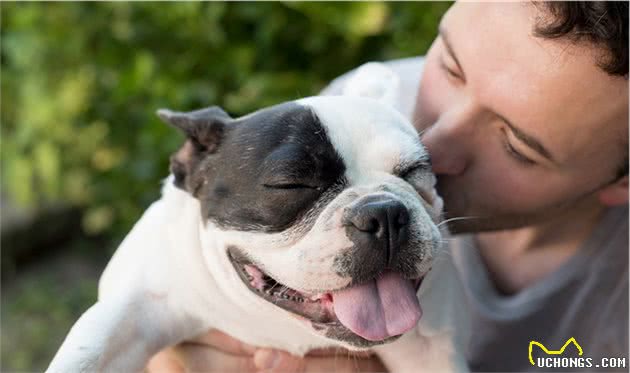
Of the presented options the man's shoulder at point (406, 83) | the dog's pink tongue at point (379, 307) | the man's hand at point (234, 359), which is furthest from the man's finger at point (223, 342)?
the man's shoulder at point (406, 83)

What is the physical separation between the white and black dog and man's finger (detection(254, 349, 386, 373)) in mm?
33

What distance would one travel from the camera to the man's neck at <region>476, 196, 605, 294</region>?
222 centimetres

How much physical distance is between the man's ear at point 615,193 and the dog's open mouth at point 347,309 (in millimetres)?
740

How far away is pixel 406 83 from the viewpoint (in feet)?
7.68

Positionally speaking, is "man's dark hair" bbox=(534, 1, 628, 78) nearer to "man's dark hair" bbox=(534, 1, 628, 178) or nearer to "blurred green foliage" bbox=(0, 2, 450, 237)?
"man's dark hair" bbox=(534, 1, 628, 178)

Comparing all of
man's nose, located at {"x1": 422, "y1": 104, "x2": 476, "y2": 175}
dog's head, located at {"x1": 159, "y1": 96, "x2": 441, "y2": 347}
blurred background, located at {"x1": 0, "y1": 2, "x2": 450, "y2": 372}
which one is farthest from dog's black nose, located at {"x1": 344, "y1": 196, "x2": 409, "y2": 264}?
blurred background, located at {"x1": 0, "y1": 2, "x2": 450, "y2": 372}

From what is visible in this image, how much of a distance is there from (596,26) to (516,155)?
0.33 m

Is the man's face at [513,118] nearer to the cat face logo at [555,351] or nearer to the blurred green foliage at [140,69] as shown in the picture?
the cat face logo at [555,351]

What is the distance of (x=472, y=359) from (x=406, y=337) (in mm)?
470

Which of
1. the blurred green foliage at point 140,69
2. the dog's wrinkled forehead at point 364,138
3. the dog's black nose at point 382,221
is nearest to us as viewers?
the dog's black nose at point 382,221

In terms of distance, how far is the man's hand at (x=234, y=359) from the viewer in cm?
183

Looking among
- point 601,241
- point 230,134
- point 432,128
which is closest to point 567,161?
point 432,128

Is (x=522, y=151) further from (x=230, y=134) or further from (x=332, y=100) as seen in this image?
(x=230, y=134)

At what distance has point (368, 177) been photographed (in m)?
1.63
